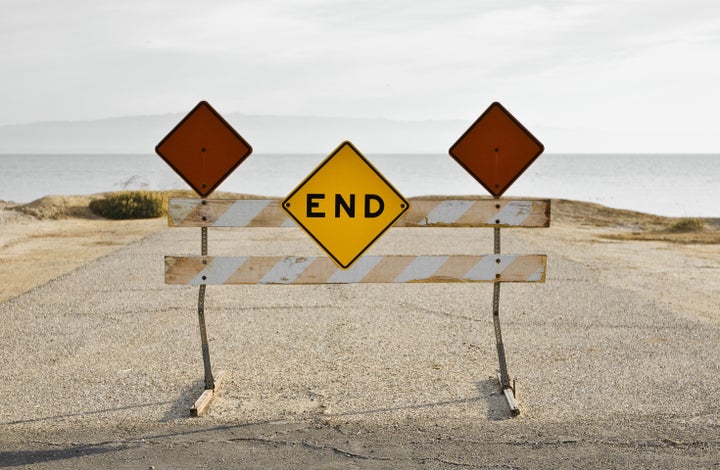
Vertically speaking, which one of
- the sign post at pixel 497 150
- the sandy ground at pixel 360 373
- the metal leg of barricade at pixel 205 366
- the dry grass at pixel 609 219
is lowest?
the dry grass at pixel 609 219

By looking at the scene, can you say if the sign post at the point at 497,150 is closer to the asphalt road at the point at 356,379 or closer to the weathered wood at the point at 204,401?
the asphalt road at the point at 356,379

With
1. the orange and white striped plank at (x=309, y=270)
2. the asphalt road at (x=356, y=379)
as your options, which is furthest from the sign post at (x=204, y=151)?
the asphalt road at (x=356, y=379)

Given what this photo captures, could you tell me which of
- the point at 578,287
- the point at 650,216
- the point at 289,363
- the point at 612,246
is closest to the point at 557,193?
the point at 650,216

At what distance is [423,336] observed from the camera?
9.00m

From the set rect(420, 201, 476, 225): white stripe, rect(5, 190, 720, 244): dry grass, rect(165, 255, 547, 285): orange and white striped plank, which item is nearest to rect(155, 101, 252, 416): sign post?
rect(165, 255, 547, 285): orange and white striped plank

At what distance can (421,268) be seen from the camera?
6750 millimetres

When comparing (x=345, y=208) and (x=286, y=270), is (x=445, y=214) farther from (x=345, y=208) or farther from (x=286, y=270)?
(x=286, y=270)

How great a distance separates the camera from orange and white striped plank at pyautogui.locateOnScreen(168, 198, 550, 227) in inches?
263

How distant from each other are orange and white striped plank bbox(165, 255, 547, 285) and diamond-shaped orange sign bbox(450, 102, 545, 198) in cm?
67

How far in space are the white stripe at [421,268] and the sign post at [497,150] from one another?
1.75ft

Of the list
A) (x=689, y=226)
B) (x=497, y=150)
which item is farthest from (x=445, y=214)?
(x=689, y=226)

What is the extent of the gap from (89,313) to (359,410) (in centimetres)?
515

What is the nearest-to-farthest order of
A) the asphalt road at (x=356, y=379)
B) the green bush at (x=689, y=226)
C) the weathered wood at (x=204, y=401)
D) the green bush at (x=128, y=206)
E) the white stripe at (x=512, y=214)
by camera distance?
the asphalt road at (x=356, y=379)
the weathered wood at (x=204, y=401)
the white stripe at (x=512, y=214)
the green bush at (x=689, y=226)
the green bush at (x=128, y=206)

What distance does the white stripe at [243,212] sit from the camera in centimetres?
671
